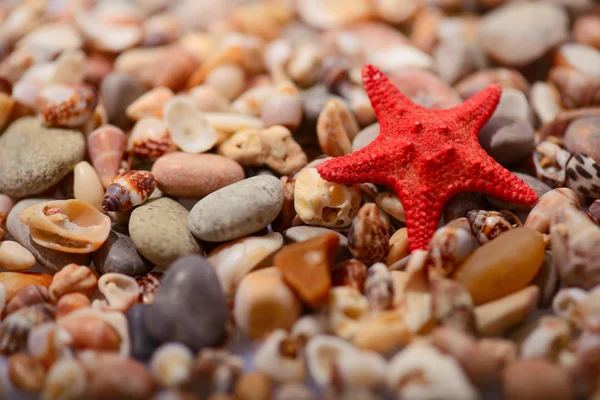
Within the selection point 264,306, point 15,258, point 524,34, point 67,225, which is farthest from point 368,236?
point 524,34

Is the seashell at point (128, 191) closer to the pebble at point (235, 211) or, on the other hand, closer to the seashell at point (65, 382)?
the pebble at point (235, 211)

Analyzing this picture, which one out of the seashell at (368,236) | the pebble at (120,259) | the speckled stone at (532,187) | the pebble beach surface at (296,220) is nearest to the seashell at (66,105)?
the pebble beach surface at (296,220)

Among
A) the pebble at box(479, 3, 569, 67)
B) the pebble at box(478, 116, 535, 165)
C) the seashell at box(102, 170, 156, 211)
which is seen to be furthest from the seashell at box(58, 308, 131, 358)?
the pebble at box(479, 3, 569, 67)

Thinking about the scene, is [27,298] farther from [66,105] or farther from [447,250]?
[447,250]

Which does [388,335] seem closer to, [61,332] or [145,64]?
[61,332]

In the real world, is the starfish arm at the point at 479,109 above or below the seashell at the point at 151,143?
above

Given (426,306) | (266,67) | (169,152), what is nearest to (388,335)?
(426,306)
